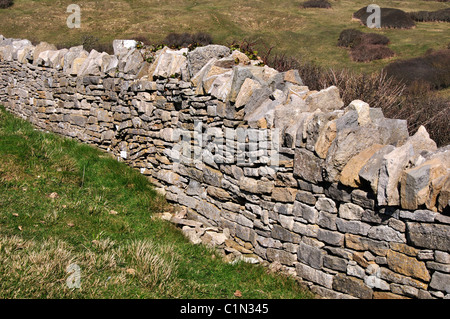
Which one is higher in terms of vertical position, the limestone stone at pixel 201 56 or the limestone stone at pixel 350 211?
the limestone stone at pixel 201 56

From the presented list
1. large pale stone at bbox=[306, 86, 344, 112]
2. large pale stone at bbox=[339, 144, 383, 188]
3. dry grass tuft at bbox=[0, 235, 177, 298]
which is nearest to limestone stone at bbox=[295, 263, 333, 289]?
large pale stone at bbox=[339, 144, 383, 188]

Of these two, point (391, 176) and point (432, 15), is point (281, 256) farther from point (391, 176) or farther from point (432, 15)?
point (432, 15)

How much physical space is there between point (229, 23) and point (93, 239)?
2969 centimetres

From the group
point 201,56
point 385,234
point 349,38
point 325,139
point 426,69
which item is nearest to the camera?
point 385,234

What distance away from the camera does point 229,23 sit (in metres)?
32.7

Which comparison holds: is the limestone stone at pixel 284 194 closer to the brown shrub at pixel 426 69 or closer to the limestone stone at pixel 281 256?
the limestone stone at pixel 281 256

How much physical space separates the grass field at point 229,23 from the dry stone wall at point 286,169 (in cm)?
1678

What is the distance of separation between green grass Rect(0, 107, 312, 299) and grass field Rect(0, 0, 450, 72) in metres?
17.9

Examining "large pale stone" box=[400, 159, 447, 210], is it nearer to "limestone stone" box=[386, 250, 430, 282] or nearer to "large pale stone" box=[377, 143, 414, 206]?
"large pale stone" box=[377, 143, 414, 206]

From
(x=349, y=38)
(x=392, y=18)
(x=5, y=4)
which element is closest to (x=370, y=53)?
(x=349, y=38)

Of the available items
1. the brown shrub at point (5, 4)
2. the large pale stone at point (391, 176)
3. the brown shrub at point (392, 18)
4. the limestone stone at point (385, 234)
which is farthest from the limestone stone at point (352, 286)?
the brown shrub at point (5, 4)

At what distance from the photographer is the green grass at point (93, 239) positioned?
14.1 ft
